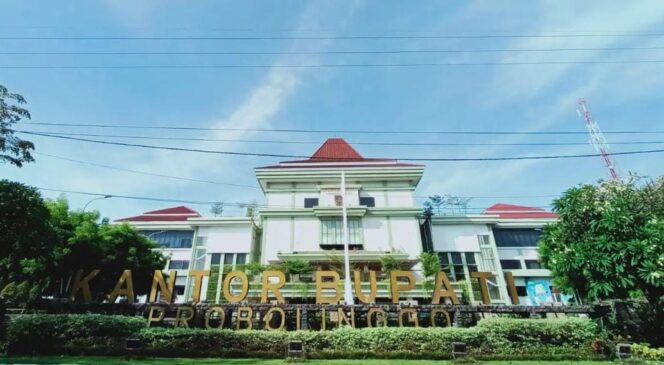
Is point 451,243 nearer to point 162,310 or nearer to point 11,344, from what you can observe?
point 162,310

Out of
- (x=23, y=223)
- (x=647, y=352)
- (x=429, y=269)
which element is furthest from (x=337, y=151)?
(x=647, y=352)

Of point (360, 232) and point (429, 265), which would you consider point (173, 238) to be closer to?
point (360, 232)

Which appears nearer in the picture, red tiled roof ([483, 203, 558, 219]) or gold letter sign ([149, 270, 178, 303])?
gold letter sign ([149, 270, 178, 303])

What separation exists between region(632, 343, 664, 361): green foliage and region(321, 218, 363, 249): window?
13818 mm

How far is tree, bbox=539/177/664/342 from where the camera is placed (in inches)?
476

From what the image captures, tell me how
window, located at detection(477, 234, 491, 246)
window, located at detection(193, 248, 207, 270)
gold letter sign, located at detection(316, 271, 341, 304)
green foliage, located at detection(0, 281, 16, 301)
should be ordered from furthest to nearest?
window, located at detection(477, 234, 491, 246), window, located at detection(193, 248, 207, 270), green foliage, located at detection(0, 281, 16, 301), gold letter sign, located at detection(316, 271, 341, 304)

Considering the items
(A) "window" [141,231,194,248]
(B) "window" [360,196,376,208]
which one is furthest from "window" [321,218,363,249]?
(A) "window" [141,231,194,248]

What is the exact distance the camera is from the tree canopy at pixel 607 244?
476 inches

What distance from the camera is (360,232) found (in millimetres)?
23109

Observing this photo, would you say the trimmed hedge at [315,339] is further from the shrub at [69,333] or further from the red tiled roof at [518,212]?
the red tiled roof at [518,212]

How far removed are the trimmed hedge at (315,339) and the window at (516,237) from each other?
1683cm

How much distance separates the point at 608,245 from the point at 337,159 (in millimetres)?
17103

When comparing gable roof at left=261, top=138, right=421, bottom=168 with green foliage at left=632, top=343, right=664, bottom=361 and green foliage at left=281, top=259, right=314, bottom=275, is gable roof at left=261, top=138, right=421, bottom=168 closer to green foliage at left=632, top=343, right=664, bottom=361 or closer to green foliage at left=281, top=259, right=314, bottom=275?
green foliage at left=281, top=259, right=314, bottom=275

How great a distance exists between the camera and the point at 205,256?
24562 millimetres
